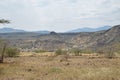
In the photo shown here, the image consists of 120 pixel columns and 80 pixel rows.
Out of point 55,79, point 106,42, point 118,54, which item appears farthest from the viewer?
point 106,42

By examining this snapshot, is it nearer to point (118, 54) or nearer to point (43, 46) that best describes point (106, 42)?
point (43, 46)

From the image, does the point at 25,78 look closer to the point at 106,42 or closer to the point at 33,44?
the point at 106,42

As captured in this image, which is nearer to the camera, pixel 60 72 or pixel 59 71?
pixel 60 72

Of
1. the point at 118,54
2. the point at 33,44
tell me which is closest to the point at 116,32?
the point at 33,44

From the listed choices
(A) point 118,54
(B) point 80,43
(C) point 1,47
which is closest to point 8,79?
(C) point 1,47

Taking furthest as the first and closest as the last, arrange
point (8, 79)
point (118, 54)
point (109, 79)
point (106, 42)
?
point (106, 42), point (118, 54), point (8, 79), point (109, 79)

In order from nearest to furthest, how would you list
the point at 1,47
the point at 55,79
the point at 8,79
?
the point at 55,79, the point at 8,79, the point at 1,47

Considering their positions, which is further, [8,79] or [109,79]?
[8,79]

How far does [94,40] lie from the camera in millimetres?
146500

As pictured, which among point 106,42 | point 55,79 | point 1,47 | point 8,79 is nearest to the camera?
point 55,79

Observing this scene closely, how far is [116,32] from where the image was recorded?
139 metres

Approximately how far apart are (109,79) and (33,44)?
472 ft

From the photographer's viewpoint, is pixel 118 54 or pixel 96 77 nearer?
pixel 96 77

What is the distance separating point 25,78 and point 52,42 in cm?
13691
